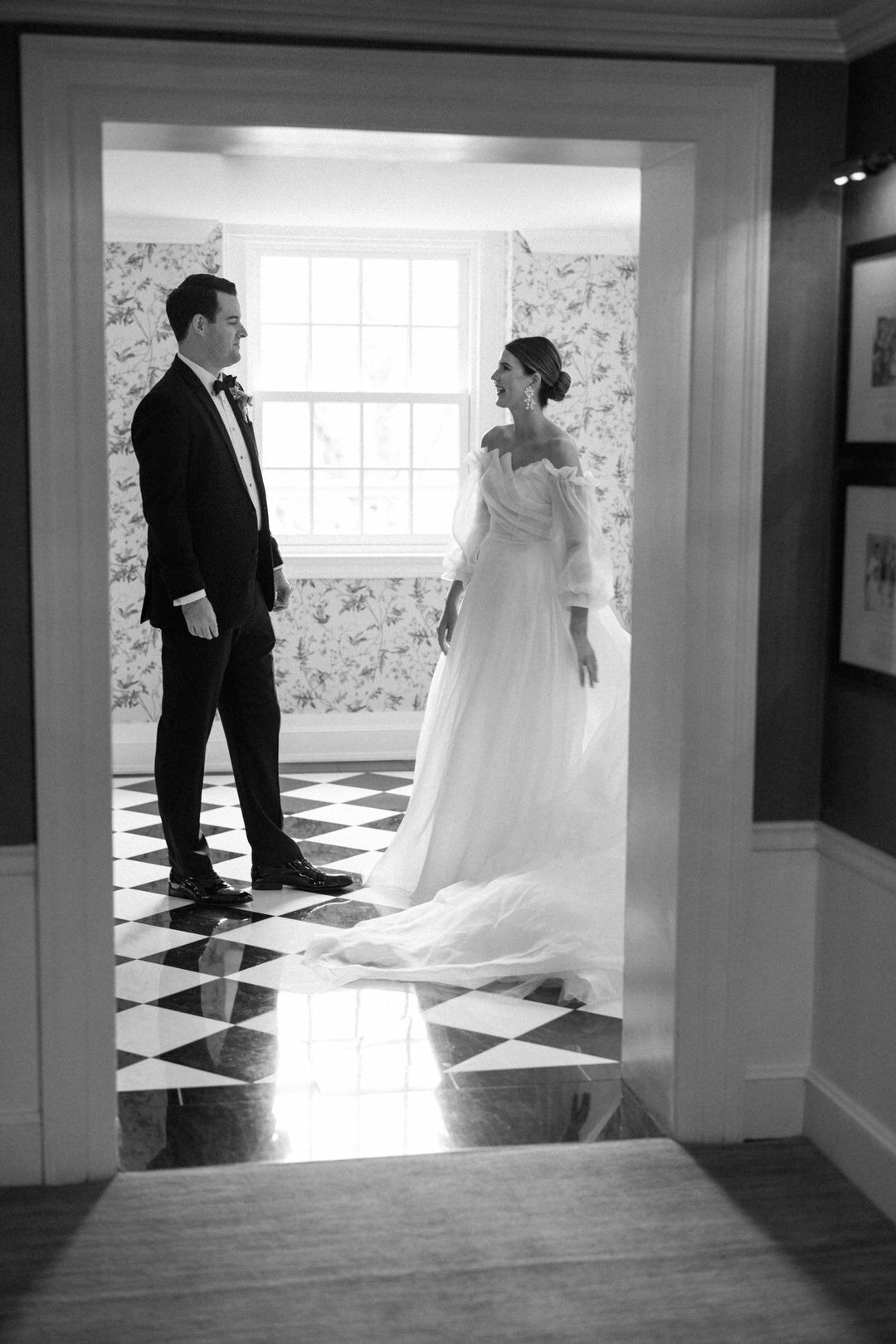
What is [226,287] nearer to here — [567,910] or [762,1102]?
[567,910]

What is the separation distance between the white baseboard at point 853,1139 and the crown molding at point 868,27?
2.15m

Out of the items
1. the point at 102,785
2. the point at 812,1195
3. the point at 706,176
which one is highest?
the point at 706,176

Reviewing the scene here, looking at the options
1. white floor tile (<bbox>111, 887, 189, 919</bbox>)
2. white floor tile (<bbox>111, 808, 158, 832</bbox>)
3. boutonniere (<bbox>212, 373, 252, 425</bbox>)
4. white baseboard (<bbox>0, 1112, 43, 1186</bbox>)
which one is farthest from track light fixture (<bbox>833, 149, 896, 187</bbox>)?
white floor tile (<bbox>111, 808, 158, 832</bbox>)

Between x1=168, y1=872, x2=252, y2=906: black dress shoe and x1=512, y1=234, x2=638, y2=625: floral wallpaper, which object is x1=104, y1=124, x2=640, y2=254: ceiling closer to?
x1=512, y1=234, x2=638, y2=625: floral wallpaper

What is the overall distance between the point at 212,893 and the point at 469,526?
4.86ft

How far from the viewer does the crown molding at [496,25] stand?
9.87 ft

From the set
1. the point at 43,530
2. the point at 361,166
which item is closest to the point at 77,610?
the point at 43,530

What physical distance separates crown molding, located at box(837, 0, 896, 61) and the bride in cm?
190

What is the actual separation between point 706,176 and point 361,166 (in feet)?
10.6

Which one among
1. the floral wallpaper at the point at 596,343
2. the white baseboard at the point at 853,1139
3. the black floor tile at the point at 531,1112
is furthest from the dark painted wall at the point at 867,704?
the floral wallpaper at the point at 596,343

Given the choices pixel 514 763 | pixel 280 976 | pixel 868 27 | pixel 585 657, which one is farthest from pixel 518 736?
pixel 868 27

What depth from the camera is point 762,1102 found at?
11.4 ft

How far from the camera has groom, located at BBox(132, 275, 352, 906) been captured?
485 centimetres

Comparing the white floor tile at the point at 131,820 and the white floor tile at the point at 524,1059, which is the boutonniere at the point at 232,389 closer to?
the white floor tile at the point at 131,820
